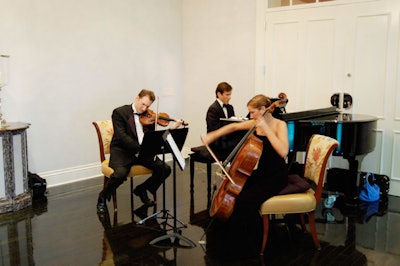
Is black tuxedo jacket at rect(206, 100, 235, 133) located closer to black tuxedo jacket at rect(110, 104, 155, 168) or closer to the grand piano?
the grand piano

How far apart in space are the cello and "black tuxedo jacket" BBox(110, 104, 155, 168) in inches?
48.0

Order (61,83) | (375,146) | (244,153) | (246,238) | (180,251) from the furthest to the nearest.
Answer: (61,83) < (375,146) < (246,238) < (180,251) < (244,153)

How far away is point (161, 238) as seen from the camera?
3398mm

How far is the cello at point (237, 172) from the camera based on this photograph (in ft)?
9.82

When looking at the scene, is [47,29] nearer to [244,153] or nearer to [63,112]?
[63,112]

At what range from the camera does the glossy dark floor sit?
313 cm

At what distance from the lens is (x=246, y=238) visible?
3.55 meters

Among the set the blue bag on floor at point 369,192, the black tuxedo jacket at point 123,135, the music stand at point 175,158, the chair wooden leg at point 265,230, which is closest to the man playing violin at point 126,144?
the black tuxedo jacket at point 123,135

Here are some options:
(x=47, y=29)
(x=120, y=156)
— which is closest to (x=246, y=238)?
(x=120, y=156)

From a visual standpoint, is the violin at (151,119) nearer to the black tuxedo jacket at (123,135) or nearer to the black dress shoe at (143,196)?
the black tuxedo jacket at (123,135)

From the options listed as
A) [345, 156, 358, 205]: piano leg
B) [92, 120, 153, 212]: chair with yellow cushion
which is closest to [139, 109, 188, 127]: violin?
[92, 120, 153, 212]: chair with yellow cushion

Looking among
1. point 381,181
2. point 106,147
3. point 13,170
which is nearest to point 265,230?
point 106,147

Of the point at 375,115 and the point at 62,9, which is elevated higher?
the point at 62,9

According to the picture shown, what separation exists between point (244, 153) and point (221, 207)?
491mm
